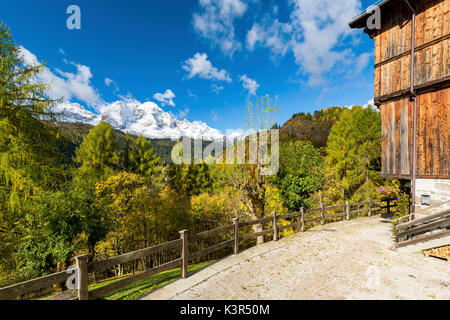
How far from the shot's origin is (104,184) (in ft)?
51.2

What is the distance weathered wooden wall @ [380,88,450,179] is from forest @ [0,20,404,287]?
327cm

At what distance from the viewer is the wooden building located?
26.5 feet

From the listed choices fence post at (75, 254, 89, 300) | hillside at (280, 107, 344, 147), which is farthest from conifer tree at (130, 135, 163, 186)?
hillside at (280, 107, 344, 147)

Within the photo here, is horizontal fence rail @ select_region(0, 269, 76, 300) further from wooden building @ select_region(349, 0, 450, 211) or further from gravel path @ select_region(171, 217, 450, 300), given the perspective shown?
wooden building @ select_region(349, 0, 450, 211)

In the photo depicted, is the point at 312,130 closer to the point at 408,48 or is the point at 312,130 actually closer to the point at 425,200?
the point at 408,48

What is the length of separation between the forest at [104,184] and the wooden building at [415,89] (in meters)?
3.70

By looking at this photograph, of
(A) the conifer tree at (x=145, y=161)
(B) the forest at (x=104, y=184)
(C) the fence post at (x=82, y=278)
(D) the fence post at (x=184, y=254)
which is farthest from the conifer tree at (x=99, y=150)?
(C) the fence post at (x=82, y=278)

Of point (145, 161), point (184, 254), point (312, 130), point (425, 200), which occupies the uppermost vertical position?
point (312, 130)

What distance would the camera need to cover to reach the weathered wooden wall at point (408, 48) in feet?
26.3

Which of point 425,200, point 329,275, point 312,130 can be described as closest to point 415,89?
point 425,200

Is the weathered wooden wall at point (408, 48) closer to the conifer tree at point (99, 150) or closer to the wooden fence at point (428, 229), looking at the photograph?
the wooden fence at point (428, 229)

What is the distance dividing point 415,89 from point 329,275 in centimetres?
869
